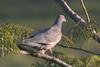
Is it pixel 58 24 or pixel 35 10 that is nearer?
pixel 58 24

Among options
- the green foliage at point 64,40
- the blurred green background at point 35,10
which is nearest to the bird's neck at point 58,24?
the green foliage at point 64,40

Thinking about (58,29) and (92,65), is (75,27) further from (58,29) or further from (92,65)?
(58,29)

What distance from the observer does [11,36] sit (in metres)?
1.19

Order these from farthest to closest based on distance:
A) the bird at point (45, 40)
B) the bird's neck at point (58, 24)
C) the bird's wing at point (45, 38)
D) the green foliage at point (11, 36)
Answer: the bird's neck at point (58, 24) → the bird's wing at point (45, 38) → the bird at point (45, 40) → the green foliage at point (11, 36)

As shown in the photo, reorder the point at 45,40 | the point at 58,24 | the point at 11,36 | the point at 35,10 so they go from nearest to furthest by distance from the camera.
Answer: the point at 11,36, the point at 45,40, the point at 58,24, the point at 35,10

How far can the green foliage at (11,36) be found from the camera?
116 centimetres

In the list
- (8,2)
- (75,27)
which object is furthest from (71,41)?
(8,2)

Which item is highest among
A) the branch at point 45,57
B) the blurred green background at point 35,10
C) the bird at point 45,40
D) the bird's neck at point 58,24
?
the blurred green background at point 35,10

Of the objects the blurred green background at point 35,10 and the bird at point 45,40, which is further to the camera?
the blurred green background at point 35,10

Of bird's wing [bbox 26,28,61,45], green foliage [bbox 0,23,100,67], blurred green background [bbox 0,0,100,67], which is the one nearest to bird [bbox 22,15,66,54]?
bird's wing [bbox 26,28,61,45]

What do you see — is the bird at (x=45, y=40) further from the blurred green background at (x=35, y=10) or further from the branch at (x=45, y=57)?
the blurred green background at (x=35, y=10)

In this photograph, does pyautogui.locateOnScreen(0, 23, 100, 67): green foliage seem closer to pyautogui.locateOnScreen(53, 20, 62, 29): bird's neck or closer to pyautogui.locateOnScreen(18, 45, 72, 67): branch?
pyautogui.locateOnScreen(18, 45, 72, 67): branch

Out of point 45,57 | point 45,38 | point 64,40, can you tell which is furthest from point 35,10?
point 45,57

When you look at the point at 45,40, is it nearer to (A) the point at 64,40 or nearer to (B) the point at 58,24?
(A) the point at 64,40
